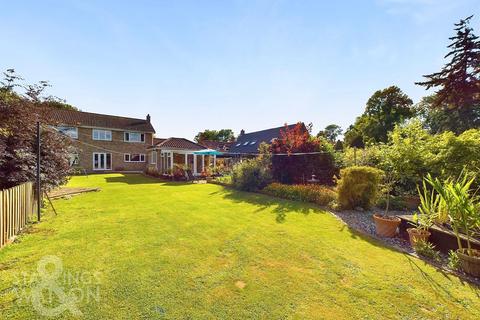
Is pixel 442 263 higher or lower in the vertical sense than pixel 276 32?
lower

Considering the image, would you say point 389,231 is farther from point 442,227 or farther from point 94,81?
point 94,81

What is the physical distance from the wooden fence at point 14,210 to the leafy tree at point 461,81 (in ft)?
98.8

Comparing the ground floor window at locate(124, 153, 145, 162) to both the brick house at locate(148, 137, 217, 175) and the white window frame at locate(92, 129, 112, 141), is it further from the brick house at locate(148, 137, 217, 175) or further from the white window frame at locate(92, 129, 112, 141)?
the white window frame at locate(92, 129, 112, 141)

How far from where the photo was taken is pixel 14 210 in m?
5.32

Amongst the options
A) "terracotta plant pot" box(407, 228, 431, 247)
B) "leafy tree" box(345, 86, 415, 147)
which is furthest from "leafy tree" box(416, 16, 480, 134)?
"terracotta plant pot" box(407, 228, 431, 247)

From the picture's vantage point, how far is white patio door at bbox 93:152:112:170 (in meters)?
25.8

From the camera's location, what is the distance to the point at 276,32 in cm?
923

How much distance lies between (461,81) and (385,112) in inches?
439

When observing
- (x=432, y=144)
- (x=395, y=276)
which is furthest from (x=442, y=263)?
(x=432, y=144)

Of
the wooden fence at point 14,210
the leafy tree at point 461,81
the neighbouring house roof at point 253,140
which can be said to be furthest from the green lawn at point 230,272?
the leafy tree at point 461,81

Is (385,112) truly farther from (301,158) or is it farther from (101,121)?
(101,121)

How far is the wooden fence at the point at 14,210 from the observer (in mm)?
4659

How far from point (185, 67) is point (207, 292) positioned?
1166 centimetres

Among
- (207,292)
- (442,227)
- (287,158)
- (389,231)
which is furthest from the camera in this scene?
(287,158)
